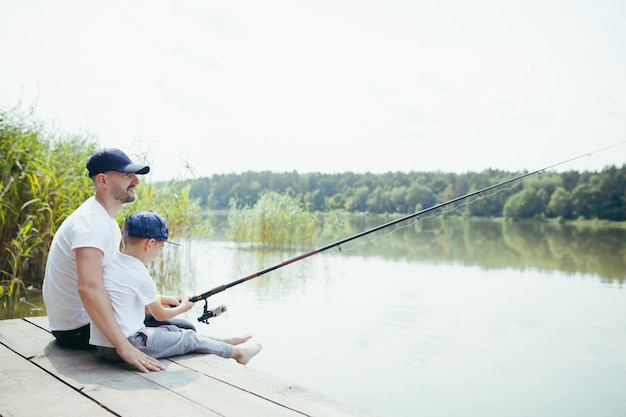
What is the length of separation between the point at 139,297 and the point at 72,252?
0.30m

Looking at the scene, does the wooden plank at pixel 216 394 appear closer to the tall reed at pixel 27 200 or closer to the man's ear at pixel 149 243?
the man's ear at pixel 149 243

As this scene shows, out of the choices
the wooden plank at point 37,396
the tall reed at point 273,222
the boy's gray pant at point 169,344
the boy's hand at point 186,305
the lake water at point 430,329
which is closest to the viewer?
the wooden plank at point 37,396

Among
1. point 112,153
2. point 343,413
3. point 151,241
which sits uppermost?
point 112,153

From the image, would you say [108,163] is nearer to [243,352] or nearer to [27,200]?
[243,352]

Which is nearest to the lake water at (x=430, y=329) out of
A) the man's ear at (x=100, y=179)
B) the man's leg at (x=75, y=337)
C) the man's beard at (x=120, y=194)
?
the man's leg at (x=75, y=337)

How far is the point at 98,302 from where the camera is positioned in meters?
2.02

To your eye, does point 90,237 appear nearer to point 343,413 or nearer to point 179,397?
point 179,397

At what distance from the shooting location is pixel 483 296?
7449 mm

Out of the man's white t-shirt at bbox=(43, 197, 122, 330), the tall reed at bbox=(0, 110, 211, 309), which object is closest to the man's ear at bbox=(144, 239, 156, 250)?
the man's white t-shirt at bbox=(43, 197, 122, 330)

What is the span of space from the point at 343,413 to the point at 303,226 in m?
9.86

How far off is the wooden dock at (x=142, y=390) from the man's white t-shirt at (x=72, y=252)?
136 millimetres

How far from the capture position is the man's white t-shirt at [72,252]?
207 cm

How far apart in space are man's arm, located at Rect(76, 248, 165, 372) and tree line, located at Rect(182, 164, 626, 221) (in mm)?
27732

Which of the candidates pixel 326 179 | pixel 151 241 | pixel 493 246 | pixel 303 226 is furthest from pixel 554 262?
pixel 326 179
